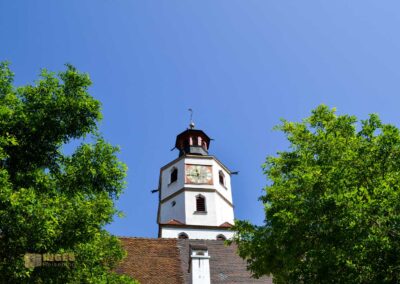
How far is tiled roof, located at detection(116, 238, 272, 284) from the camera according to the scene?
18.2 metres

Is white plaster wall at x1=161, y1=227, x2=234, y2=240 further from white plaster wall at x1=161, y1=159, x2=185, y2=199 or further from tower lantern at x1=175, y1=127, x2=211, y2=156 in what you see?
tower lantern at x1=175, y1=127, x2=211, y2=156

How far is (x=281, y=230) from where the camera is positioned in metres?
10.8

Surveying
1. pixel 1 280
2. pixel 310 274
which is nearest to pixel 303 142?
pixel 310 274

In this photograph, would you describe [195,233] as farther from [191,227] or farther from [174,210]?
[174,210]

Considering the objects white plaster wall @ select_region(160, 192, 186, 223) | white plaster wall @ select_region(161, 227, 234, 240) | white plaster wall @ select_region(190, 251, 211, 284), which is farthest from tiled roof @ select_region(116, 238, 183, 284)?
white plaster wall @ select_region(160, 192, 186, 223)

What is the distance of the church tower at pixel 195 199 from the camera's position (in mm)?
32562

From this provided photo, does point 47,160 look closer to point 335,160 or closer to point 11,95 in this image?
point 11,95

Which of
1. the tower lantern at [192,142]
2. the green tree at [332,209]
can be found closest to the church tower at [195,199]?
the tower lantern at [192,142]

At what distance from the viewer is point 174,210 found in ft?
113

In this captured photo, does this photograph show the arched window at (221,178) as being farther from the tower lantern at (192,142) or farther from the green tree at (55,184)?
the green tree at (55,184)

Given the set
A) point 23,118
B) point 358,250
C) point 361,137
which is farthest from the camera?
point 361,137

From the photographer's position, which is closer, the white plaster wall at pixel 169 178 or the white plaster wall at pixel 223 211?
the white plaster wall at pixel 223 211

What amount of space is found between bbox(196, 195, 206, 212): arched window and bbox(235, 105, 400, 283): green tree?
2104 cm

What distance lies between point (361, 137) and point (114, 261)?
6.47 m
